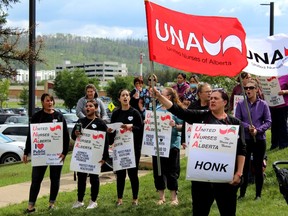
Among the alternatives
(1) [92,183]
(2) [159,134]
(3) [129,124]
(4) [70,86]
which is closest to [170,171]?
(2) [159,134]

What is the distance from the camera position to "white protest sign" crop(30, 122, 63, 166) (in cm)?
786

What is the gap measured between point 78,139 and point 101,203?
127 centimetres

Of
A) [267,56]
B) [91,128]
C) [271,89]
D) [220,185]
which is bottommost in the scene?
[220,185]

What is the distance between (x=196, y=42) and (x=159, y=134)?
6.84ft

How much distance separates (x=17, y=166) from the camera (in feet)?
53.2

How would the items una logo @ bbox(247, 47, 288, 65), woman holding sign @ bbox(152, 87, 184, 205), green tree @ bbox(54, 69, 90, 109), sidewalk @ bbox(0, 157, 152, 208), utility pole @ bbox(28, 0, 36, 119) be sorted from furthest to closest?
green tree @ bbox(54, 69, 90, 109)
utility pole @ bbox(28, 0, 36, 119)
sidewalk @ bbox(0, 157, 152, 208)
una logo @ bbox(247, 47, 288, 65)
woman holding sign @ bbox(152, 87, 184, 205)

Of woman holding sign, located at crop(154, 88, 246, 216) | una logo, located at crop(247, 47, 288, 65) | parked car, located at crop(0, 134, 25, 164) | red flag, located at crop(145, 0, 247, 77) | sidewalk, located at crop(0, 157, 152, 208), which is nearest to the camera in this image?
woman holding sign, located at crop(154, 88, 246, 216)

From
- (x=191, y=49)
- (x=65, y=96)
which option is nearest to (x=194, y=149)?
(x=191, y=49)

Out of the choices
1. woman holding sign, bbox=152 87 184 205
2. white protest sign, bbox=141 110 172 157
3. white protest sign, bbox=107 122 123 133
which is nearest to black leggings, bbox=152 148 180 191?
woman holding sign, bbox=152 87 184 205

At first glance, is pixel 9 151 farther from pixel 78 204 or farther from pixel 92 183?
pixel 92 183

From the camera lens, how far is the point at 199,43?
21.6 feet

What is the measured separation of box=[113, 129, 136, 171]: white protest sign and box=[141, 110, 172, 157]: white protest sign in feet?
1.26

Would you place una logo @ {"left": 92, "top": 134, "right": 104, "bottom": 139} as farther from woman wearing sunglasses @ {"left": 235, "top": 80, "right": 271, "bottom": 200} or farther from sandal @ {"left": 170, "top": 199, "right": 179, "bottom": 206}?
woman wearing sunglasses @ {"left": 235, "top": 80, "right": 271, "bottom": 200}

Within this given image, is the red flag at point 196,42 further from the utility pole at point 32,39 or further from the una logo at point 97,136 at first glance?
the utility pole at point 32,39
